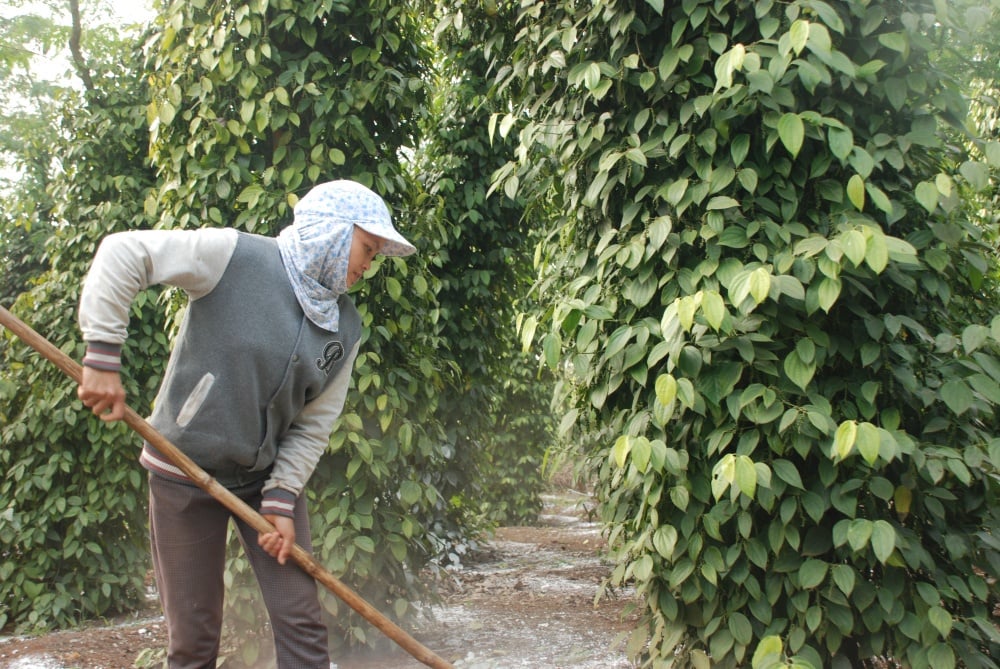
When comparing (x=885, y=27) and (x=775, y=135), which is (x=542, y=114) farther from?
(x=885, y=27)

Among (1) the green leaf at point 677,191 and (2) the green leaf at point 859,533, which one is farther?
(1) the green leaf at point 677,191

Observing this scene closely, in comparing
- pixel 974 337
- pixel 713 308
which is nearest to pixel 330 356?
pixel 713 308

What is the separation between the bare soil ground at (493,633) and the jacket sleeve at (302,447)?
127cm

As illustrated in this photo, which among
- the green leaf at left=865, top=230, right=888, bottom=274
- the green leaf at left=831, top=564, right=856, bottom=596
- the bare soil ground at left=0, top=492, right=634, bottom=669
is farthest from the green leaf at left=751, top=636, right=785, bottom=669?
the green leaf at left=865, top=230, right=888, bottom=274

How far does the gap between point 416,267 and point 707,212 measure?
1765mm

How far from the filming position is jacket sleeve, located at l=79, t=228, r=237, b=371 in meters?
2.07

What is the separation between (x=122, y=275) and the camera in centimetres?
207

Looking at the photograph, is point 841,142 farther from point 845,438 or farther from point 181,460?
point 181,460

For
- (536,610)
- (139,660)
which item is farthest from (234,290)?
(536,610)

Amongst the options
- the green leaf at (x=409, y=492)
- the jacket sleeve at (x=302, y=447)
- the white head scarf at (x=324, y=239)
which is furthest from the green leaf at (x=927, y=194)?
the green leaf at (x=409, y=492)

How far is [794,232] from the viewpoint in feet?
7.84

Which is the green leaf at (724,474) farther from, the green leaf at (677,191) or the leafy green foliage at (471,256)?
the leafy green foliage at (471,256)

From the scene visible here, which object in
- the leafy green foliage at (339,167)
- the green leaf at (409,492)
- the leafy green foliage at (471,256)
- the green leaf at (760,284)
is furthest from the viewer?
the leafy green foliage at (471,256)

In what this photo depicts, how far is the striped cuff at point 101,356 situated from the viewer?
2084 millimetres
